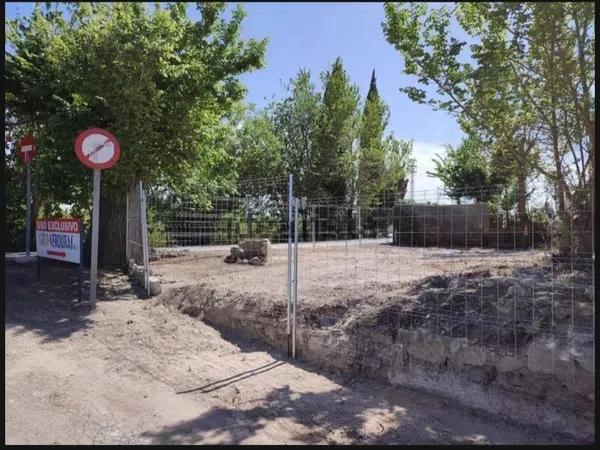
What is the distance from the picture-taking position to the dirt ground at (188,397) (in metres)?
3.83

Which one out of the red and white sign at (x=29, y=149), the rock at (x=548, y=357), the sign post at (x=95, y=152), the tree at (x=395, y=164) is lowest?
the rock at (x=548, y=357)

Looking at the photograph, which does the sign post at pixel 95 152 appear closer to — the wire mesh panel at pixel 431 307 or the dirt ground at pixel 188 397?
the dirt ground at pixel 188 397

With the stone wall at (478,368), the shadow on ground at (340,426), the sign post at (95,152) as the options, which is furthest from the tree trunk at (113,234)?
the shadow on ground at (340,426)

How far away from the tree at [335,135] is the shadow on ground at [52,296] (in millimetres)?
16614

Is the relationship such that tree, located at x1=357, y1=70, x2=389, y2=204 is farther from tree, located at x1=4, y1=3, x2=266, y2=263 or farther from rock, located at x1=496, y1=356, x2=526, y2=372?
rock, located at x1=496, y1=356, x2=526, y2=372

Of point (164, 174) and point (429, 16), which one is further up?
point (429, 16)

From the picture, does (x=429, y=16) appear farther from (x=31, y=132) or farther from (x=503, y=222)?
(x=31, y=132)

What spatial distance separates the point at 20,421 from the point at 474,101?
213 inches

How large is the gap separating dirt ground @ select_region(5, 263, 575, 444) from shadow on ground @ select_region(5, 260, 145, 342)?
5 centimetres

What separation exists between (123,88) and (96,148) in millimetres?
1305

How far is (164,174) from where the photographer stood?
10.7 m

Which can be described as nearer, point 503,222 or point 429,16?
point 429,16

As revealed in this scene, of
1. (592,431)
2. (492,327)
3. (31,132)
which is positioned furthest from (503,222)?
(31,132)

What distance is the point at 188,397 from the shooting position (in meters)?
4.52
